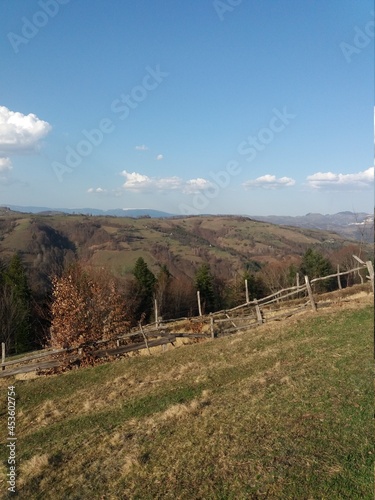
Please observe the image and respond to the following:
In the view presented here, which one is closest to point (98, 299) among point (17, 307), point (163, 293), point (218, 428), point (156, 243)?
point (218, 428)

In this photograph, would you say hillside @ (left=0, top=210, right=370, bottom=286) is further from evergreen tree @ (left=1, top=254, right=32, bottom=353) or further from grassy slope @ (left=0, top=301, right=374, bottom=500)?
grassy slope @ (left=0, top=301, right=374, bottom=500)

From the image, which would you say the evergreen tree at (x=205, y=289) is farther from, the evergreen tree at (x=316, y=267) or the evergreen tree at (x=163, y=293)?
the evergreen tree at (x=316, y=267)

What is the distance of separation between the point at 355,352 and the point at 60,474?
7.95 m

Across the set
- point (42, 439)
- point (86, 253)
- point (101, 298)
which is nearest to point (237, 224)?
point (86, 253)

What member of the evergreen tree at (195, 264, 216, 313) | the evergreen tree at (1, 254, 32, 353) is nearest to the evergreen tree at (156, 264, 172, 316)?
the evergreen tree at (195, 264, 216, 313)

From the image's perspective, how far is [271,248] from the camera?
465 feet

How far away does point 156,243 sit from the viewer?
436ft

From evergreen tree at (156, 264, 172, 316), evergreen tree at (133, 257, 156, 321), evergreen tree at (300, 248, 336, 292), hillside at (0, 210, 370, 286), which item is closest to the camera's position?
evergreen tree at (133, 257, 156, 321)

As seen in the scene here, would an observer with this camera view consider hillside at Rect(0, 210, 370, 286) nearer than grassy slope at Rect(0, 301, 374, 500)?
No

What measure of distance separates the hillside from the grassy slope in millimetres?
75375

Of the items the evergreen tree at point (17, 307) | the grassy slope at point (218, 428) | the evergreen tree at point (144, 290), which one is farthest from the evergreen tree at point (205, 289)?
the grassy slope at point (218, 428)

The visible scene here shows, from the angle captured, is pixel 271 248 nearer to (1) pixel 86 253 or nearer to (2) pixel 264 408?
(1) pixel 86 253

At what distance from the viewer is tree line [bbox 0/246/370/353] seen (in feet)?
65.9

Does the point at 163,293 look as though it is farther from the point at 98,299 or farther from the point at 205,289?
the point at 98,299
